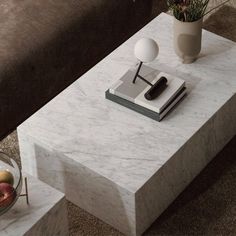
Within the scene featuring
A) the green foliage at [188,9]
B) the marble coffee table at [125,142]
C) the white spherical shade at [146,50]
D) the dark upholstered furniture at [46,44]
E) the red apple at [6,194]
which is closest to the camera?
the red apple at [6,194]

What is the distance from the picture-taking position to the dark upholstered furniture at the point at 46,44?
2508 millimetres

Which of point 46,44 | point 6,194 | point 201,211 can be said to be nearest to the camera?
point 6,194

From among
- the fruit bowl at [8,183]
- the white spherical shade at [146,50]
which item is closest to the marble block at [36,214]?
A: the fruit bowl at [8,183]

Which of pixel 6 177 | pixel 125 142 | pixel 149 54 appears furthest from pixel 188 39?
pixel 6 177

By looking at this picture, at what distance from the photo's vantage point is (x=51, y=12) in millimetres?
2670

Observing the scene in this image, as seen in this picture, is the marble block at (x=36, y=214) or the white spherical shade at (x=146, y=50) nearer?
the marble block at (x=36, y=214)

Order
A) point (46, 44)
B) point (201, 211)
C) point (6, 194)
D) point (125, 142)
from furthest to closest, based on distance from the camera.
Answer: point (46, 44)
point (201, 211)
point (125, 142)
point (6, 194)

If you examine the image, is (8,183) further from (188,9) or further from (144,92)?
(188,9)

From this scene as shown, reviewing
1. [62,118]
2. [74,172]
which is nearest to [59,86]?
[62,118]

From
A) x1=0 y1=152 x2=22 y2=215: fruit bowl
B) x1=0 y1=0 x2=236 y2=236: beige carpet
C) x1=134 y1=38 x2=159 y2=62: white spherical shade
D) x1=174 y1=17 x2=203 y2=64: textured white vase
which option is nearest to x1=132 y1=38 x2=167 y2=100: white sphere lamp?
x1=134 y1=38 x2=159 y2=62: white spherical shade

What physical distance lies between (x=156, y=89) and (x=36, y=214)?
2.02 ft

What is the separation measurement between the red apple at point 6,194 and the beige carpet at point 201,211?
0.43 meters

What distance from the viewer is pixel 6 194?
1.94 m

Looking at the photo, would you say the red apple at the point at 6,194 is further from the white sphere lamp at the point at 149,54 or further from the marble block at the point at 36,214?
the white sphere lamp at the point at 149,54
